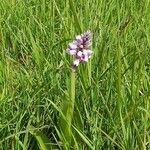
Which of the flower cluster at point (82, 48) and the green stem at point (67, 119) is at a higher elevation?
the flower cluster at point (82, 48)

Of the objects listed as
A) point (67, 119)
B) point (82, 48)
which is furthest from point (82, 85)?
point (82, 48)

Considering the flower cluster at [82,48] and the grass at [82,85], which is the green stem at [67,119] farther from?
the flower cluster at [82,48]

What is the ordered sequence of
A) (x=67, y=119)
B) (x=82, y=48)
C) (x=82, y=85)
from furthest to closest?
1. (x=82, y=85)
2. (x=67, y=119)
3. (x=82, y=48)

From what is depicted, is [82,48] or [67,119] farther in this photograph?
[67,119]

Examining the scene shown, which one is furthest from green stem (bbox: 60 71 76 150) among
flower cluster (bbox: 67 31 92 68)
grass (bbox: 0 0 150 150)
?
flower cluster (bbox: 67 31 92 68)

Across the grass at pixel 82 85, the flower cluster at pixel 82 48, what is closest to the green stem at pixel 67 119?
the grass at pixel 82 85

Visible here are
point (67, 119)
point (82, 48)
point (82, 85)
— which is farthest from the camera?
point (82, 85)

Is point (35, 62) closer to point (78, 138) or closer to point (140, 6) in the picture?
point (78, 138)

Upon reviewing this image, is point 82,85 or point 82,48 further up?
point 82,48

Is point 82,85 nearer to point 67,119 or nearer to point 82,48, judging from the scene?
point 67,119
